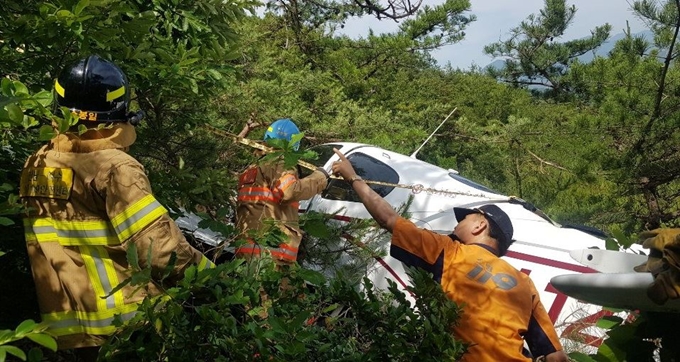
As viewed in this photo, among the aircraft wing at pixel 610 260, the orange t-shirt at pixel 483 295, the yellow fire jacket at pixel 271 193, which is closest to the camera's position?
the aircraft wing at pixel 610 260

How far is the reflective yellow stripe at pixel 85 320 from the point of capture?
244 centimetres

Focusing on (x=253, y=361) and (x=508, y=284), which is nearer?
(x=253, y=361)

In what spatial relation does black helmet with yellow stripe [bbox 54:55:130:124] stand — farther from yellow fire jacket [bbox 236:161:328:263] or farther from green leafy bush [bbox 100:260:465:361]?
yellow fire jacket [bbox 236:161:328:263]

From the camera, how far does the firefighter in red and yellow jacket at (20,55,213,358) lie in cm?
235

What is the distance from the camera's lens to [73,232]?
8.07 ft

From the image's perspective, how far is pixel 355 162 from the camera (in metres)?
6.01

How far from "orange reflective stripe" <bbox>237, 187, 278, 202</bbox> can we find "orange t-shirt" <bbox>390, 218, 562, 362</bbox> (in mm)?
1532

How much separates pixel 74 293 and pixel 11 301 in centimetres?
117

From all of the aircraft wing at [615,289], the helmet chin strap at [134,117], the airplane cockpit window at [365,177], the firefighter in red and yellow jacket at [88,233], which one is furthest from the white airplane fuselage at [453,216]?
the helmet chin strap at [134,117]

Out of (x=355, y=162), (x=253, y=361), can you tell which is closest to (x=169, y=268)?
(x=253, y=361)

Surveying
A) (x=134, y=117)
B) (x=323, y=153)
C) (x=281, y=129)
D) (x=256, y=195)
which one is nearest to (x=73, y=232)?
(x=134, y=117)

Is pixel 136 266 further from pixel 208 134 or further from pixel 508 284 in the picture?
pixel 208 134

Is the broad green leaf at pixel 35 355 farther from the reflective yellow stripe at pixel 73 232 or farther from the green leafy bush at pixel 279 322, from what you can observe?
the reflective yellow stripe at pixel 73 232

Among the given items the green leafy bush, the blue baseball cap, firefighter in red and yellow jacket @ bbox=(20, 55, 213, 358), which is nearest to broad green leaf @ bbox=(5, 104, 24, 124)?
firefighter in red and yellow jacket @ bbox=(20, 55, 213, 358)
